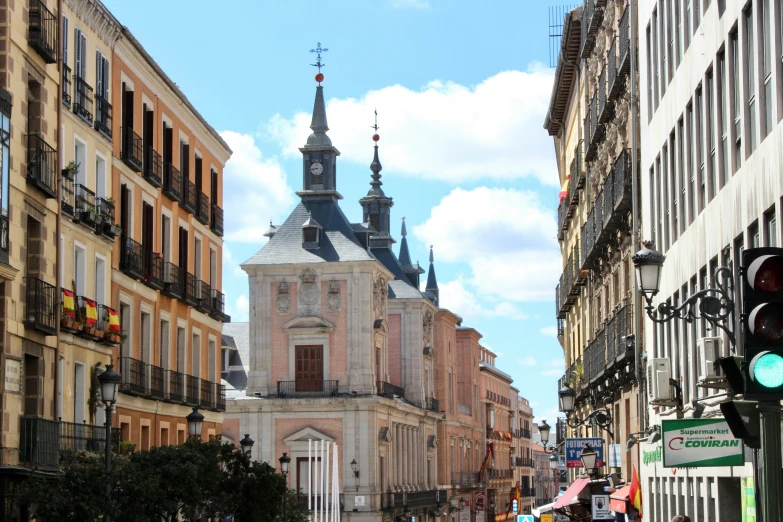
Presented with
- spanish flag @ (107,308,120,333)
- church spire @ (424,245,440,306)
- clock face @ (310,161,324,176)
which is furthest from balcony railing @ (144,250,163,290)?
church spire @ (424,245,440,306)

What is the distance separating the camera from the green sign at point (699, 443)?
1439 cm

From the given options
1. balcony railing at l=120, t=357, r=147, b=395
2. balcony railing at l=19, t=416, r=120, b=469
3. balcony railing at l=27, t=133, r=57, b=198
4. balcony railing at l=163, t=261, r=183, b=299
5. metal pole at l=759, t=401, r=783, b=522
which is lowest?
metal pole at l=759, t=401, r=783, b=522

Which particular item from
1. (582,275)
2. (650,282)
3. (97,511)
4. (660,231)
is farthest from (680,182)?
(582,275)

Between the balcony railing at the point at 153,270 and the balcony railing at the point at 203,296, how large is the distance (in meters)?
4.24

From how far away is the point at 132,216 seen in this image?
35.5m

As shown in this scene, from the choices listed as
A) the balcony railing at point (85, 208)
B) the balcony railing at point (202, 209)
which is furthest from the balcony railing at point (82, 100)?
the balcony railing at point (202, 209)

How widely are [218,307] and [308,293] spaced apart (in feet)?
102

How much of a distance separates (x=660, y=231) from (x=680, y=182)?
3.21 m

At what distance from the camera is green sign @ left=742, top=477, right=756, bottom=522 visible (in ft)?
59.8

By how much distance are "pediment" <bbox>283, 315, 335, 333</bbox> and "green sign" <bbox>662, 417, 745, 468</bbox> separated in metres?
61.2

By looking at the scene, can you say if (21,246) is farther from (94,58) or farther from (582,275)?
(582,275)

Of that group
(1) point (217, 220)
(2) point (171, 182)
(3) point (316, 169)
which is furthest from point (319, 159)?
(2) point (171, 182)

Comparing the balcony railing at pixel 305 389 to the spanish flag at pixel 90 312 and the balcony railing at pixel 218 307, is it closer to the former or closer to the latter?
the balcony railing at pixel 218 307

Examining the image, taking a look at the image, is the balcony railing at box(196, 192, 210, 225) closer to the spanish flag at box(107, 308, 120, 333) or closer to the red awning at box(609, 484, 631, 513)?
the spanish flag at box(107, 308, 120, 333)
